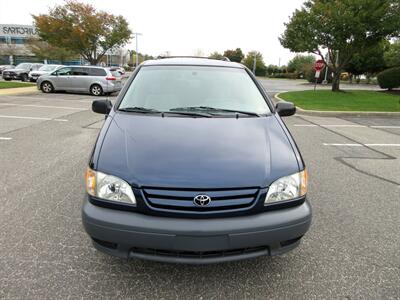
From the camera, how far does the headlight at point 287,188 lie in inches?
91.0

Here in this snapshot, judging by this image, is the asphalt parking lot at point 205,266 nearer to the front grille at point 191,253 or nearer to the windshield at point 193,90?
the front grille at point 191,253

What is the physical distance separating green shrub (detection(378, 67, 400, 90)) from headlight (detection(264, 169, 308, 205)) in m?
25.1

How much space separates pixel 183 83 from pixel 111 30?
2930 centimetres

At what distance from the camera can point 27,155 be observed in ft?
18.9

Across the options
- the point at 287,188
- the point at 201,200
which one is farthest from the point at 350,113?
the point at 201,200

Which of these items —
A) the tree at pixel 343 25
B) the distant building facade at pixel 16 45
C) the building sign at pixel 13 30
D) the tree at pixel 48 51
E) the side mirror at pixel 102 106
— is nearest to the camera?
the side mirror at pixel 102 106

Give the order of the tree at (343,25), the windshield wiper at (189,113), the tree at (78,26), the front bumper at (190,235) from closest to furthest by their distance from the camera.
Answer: the front bumper at (190,235) → the windshield wiper at (189,113) → the tree at (343,25) → the tree at (78,26)

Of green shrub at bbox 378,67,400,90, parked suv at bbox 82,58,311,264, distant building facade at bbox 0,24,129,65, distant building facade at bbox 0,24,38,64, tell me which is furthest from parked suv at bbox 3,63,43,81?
distant building facade at bbox 0,24,38,64

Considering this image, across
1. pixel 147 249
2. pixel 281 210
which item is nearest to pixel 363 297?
pixel 281 210

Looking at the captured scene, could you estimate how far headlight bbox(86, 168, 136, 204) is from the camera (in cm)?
226

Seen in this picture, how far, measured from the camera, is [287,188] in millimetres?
2383

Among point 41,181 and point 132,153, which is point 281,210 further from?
point 41,181

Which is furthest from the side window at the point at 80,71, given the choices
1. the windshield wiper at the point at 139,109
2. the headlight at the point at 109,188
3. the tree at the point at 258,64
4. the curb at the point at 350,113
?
the tree at the point at 258,64

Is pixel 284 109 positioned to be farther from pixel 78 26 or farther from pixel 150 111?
pixel 78 26
